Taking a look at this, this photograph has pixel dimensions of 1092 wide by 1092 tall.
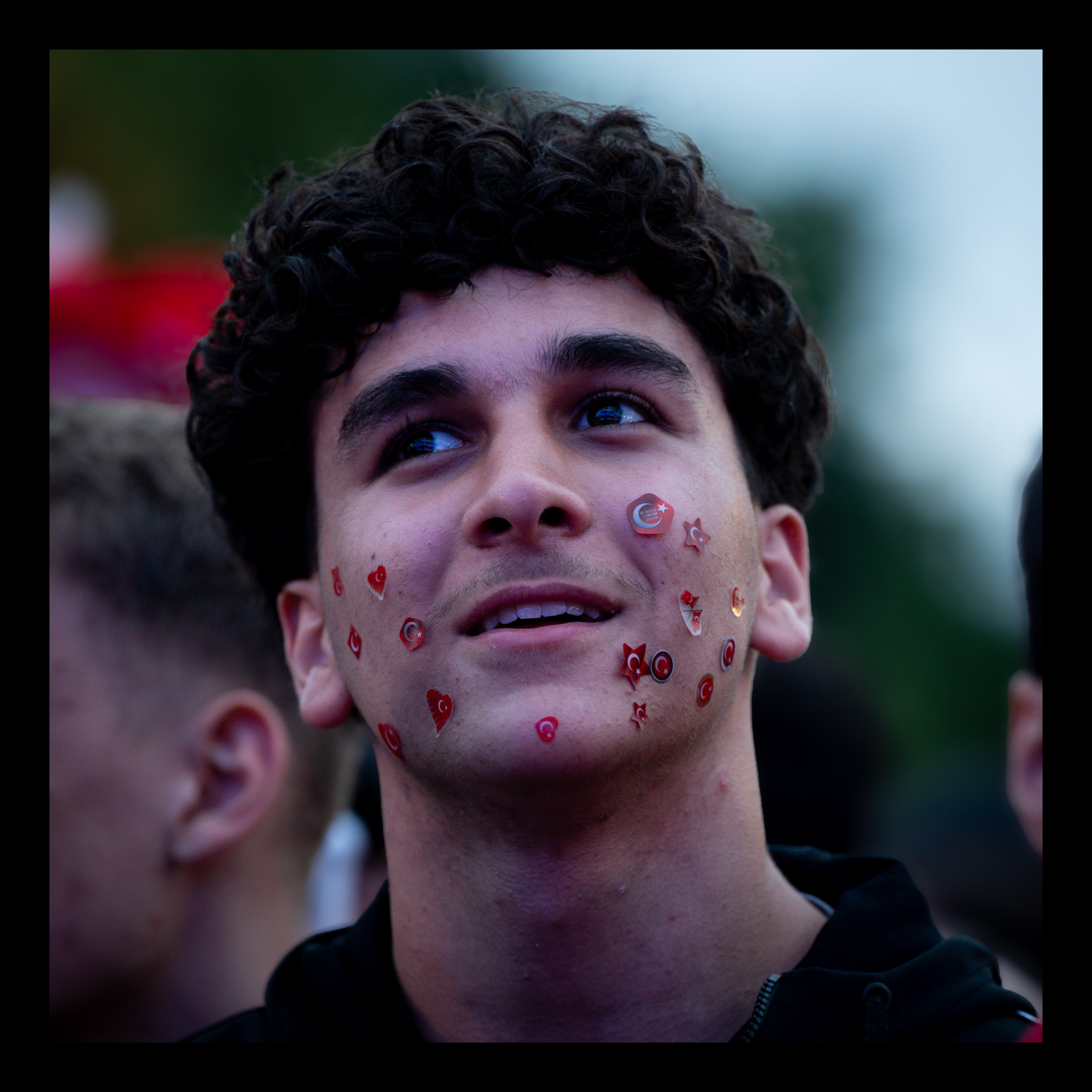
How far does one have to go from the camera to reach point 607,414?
282cm

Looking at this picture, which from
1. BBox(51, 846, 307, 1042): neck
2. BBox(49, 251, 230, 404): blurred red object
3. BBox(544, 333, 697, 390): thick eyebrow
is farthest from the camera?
BBox(49, 251, 230, 404): blurred red object

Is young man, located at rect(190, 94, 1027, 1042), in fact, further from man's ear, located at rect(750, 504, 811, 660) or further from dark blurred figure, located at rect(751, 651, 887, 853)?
dark blurred figure, located at rect(751, 651, 887, 853)

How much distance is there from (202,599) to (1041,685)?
2.79m

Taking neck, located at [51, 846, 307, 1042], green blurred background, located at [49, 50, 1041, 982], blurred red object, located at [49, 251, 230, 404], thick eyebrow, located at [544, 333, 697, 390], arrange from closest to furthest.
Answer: thick eyebrow, located at [544, 333, 697, 390], neck, located at [51, 846, 307, 1042], blurred red object, located at [49, 251, 230, 404], green blurred background, located at [49, 50, 1041, 982]

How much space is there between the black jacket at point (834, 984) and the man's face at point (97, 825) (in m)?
0.62

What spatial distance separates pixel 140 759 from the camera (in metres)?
3.74

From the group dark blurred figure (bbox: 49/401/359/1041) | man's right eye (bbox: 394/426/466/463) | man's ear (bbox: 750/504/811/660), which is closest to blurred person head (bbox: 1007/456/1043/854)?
man's ear (bbox: 750/504/811/660)

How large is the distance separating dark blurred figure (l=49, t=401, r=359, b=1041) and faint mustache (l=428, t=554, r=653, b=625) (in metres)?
1.38

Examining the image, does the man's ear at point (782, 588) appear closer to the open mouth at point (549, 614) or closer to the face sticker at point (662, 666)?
the face sticker at point (662, 666)

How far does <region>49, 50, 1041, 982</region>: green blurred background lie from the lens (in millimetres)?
13414

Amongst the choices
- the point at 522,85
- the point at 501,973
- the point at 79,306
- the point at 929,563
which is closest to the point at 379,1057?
the point at 501,973

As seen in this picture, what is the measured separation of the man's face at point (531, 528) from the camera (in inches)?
99.0

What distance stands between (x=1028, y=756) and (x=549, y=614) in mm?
1360

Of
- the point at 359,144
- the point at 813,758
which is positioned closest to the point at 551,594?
the point at 813,758
